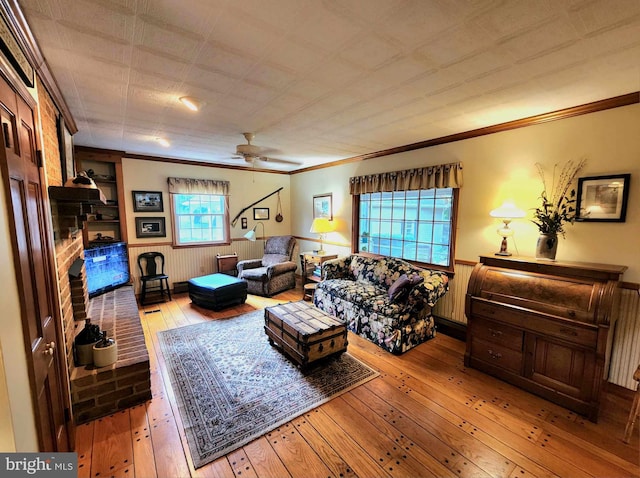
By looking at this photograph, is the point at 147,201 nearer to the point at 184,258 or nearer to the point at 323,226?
the point at 184,258

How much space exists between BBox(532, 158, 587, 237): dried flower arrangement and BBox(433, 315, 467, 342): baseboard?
4.93 feet

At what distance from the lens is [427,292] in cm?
307

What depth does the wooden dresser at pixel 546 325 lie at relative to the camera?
2.08m

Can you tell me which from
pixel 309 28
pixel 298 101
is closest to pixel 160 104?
pixel 298 101

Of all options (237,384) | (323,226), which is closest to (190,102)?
(237,384)

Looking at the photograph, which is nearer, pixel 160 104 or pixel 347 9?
pixel 347 9

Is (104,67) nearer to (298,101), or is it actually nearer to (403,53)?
(298,101)

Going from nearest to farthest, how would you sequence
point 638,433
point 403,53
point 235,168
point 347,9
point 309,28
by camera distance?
point 347,9, point 309,28, point 403,53, point 638,433, point 235,168

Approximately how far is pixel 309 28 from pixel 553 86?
191 centimetres

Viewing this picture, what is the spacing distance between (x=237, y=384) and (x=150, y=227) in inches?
145

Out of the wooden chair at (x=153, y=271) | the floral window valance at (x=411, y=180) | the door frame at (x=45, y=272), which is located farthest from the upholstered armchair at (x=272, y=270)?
the door frame at (x=45, y=272)

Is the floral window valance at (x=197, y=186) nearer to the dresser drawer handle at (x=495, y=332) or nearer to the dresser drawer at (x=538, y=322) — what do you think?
the dresser drawer at (x=538, y=322)

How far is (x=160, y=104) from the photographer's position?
2.45 m

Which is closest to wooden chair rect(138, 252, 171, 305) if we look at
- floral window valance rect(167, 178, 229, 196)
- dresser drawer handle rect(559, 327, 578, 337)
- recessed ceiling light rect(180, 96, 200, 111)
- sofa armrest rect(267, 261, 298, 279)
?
floral window valance rect(167, 178, 229, 196)
